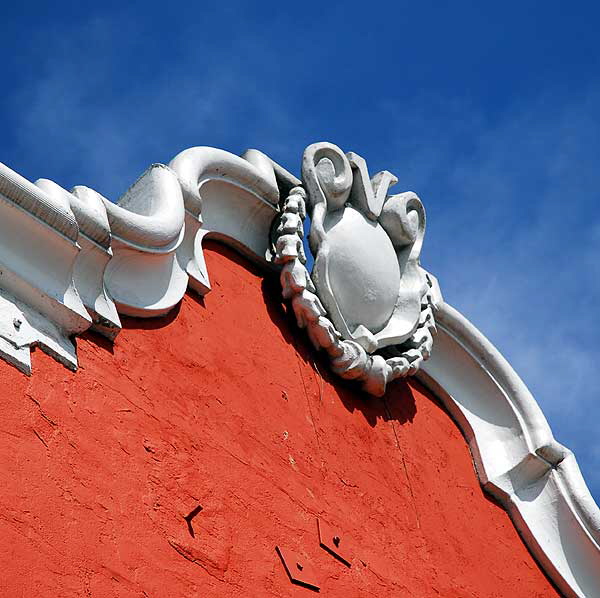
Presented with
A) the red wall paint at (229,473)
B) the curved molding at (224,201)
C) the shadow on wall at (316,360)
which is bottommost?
the red wall paint at (229,473)

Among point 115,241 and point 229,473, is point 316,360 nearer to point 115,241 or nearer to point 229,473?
point 229,473

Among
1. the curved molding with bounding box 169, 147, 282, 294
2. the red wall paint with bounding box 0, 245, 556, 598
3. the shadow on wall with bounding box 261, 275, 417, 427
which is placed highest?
the curved molding with bounding box 169, 147, 282, 294

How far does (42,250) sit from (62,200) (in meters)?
0.18

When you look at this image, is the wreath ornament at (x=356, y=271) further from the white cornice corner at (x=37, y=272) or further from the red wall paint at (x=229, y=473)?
the white cornice corner at (x=37, y=272)

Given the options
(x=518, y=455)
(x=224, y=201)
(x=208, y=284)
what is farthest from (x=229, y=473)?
(x=518, y=455)

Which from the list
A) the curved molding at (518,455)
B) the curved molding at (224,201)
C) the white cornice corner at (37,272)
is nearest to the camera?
the white cornice corner at (37,272)

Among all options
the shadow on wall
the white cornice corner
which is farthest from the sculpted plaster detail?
the shadow on wall

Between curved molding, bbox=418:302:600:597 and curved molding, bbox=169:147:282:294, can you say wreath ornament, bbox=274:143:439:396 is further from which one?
curved molding, bbox=418:302:600:597

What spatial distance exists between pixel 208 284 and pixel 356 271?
2.82 feet

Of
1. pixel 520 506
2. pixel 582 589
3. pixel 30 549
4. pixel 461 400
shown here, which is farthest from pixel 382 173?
pixel 30 549

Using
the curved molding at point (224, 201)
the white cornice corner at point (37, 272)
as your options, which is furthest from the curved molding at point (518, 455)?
the white cornice corner at point (37, 272)

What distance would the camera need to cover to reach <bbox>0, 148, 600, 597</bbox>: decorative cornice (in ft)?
15.5

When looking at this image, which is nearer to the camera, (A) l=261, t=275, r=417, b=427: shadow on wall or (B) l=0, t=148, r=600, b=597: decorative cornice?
(B) l=0, t=148, r=600, b=597: decorative cornice

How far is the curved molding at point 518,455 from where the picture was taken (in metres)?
6.73
